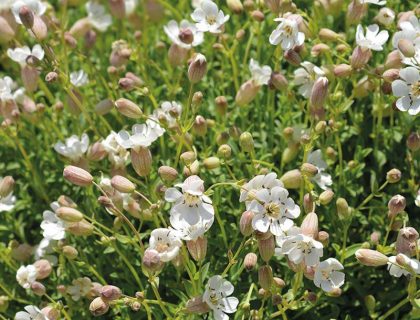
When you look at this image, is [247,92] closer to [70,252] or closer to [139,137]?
[139,137]

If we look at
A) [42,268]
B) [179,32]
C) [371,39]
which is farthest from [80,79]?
[371,39]

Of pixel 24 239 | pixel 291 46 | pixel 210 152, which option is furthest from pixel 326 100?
pixel 24 239

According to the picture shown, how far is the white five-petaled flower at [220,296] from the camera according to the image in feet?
7.17

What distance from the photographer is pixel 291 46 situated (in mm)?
2482

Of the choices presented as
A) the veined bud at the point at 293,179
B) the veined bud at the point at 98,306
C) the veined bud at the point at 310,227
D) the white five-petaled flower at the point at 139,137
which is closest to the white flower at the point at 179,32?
the white five-petaled flower at the point at 139,137

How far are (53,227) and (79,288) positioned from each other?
0.23 metres

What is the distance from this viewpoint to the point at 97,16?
135 inches

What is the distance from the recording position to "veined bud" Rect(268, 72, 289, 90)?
8.60 ft

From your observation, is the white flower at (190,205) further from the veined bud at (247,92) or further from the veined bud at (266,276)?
the veined bud at (247,92)

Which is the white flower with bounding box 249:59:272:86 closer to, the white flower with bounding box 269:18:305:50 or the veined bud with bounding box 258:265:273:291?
the white flower with bounding box 269:18:305:50

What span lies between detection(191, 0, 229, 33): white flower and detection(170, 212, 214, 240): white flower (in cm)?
82

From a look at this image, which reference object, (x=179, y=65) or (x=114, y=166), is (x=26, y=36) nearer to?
(x=179, y=65)

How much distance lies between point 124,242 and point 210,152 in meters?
A: 0.52

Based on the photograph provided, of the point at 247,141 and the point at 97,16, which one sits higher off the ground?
the point at 247,141
